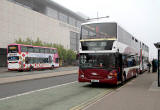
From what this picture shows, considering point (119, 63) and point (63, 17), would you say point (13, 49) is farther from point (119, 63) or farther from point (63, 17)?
point (63, 17)

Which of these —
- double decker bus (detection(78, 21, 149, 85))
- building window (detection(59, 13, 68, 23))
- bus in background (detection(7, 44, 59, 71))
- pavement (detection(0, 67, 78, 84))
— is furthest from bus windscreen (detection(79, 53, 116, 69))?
building window (detection(59, 13, 68, 23))

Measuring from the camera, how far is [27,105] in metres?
7.97

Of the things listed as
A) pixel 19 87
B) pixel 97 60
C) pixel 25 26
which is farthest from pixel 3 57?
pixel 97 60

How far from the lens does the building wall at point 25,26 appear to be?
162ft

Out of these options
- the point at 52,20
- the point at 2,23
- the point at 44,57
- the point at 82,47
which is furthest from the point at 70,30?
the point at 82,47

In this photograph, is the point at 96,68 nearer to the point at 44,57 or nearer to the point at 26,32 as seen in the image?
the point at 44,57

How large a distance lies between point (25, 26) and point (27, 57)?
27.8 m

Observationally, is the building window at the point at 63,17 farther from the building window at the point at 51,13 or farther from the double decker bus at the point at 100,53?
the double decker bus at the point at 100,53

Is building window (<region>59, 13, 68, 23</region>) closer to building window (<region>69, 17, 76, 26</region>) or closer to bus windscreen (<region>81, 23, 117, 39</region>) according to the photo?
building window (<region>69, 17, 76, 26</region>)

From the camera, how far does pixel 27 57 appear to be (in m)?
31.1

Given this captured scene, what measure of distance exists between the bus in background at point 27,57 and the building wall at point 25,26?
17602 mm

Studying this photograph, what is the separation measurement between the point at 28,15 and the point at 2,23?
35.4ft

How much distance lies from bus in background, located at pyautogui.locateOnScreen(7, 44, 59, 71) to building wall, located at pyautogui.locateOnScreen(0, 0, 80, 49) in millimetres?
17602

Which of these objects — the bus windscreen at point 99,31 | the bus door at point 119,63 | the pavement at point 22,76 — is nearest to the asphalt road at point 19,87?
the pavement at point 22,76
